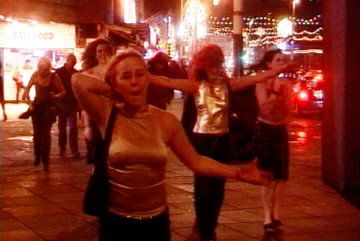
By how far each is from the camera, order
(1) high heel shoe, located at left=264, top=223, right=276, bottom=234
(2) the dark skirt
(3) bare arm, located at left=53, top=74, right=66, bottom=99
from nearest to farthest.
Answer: (1) high heel shoe, located at left=264, top=223, right=276, bottom=234 → (2) the dark skirt → (3) bare arm, located at left=53, top=74, right=66, bottom=99

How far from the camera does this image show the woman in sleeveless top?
12.3 m

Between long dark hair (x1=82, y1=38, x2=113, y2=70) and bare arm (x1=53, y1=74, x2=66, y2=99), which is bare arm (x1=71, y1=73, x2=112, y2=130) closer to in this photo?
long dark hair (x1=82, y1=38, x2=113, y2=70)

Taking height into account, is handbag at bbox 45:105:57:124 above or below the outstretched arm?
→ below

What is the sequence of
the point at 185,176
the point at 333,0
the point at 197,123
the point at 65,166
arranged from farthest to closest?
the point at 65,166 → the point at 185,176 → the point at 333,0 → the point at 197,123

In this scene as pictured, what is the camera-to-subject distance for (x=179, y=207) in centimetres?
900

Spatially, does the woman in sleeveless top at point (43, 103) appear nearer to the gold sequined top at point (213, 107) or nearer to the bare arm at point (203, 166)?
the gold sequined top at point (213, 107)

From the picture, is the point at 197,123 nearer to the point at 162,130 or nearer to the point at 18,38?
the point at 162,130

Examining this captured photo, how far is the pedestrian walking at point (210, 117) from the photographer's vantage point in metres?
6.96

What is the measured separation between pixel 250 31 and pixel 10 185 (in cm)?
3907

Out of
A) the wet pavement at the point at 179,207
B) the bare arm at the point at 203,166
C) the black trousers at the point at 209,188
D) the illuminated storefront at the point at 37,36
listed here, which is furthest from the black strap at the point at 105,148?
the illuminated storefront at the point at 37,36

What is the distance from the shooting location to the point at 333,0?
10.4 metres

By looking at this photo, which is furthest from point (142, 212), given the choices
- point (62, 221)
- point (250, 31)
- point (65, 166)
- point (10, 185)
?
point (250, 31)

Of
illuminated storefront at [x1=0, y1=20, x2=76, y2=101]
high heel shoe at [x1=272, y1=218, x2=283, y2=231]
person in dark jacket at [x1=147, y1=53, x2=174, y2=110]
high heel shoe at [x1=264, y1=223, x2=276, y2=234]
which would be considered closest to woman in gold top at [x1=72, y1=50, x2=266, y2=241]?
high heel shoe at [x1=264, y1=223, x2=276, y2=234]

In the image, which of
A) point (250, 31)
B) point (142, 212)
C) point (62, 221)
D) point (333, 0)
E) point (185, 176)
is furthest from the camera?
point (250, 31)
